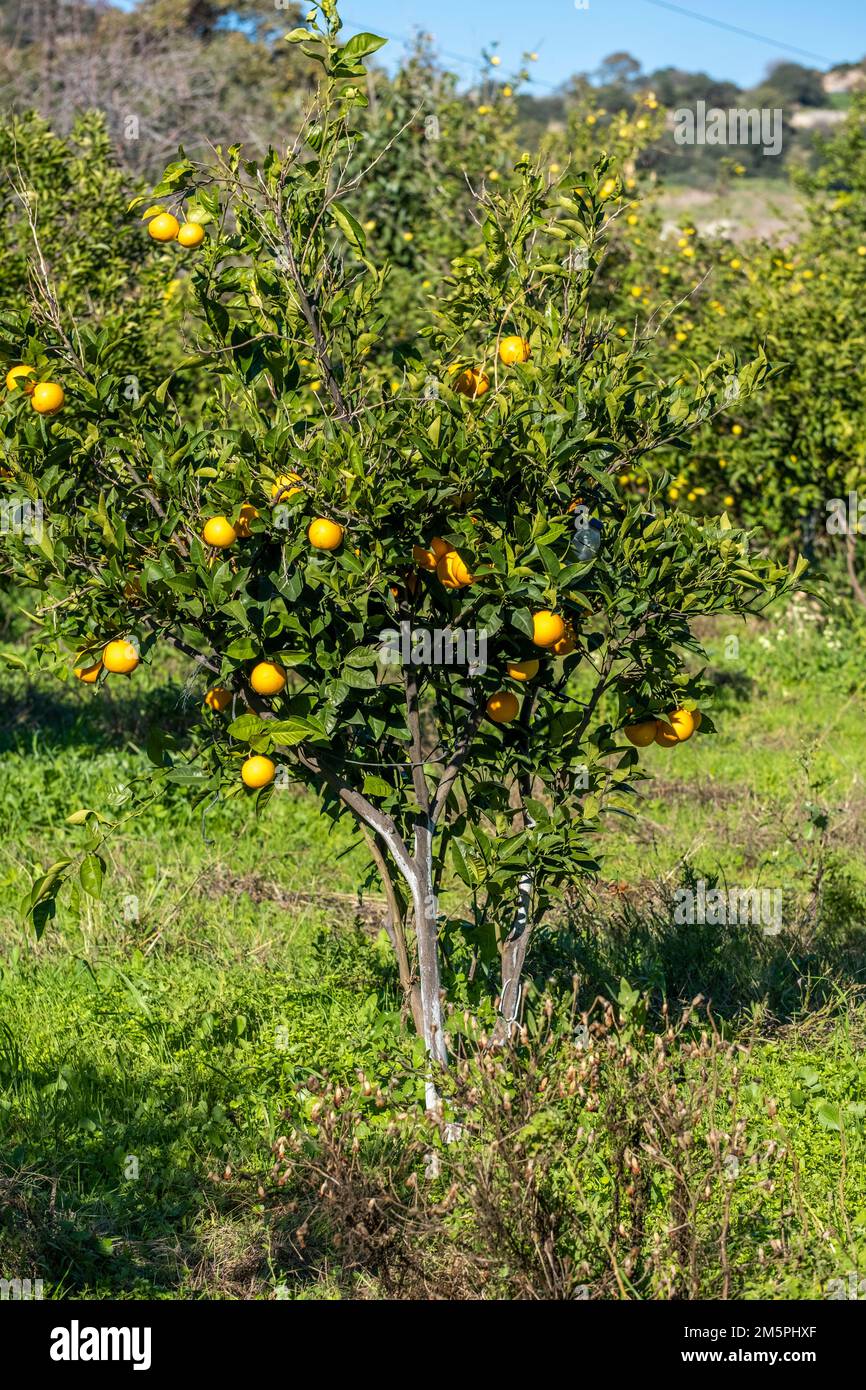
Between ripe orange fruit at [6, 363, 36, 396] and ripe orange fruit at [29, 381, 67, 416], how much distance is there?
0.03m

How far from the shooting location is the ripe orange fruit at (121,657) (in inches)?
106

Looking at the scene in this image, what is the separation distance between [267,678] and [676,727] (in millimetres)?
874

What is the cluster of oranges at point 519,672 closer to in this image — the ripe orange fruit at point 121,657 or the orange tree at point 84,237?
the ripe orange fruit at point 121,657

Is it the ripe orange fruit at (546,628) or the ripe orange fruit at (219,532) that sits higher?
the ripe orange fruit at (219,532)

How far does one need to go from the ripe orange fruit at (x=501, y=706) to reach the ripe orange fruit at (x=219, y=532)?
649mm

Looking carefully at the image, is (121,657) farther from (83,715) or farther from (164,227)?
(83,715)

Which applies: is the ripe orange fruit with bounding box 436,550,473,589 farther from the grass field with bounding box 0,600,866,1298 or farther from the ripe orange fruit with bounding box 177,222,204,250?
the ripe orange fruit with bounding box 177,222,204,250

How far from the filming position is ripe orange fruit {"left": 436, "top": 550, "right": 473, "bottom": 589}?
8.83 feet

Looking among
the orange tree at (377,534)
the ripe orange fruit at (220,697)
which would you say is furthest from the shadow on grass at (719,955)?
the ripe orange fruit at (220,697)

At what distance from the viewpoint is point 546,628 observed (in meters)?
2.61

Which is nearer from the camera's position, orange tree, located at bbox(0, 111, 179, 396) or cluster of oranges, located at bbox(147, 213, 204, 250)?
cluster of oranges, located at bbox(147, 213, 204, 250)

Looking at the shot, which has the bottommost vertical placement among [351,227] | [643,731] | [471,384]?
[643,731]

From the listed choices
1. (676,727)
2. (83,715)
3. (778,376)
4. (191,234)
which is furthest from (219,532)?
(778,376)

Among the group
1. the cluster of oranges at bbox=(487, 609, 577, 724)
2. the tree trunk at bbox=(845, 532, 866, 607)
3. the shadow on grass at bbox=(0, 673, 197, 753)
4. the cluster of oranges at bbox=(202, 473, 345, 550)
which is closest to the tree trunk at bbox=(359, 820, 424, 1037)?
the cluster of oranges at bbox=(487, 609, 577, 724)
